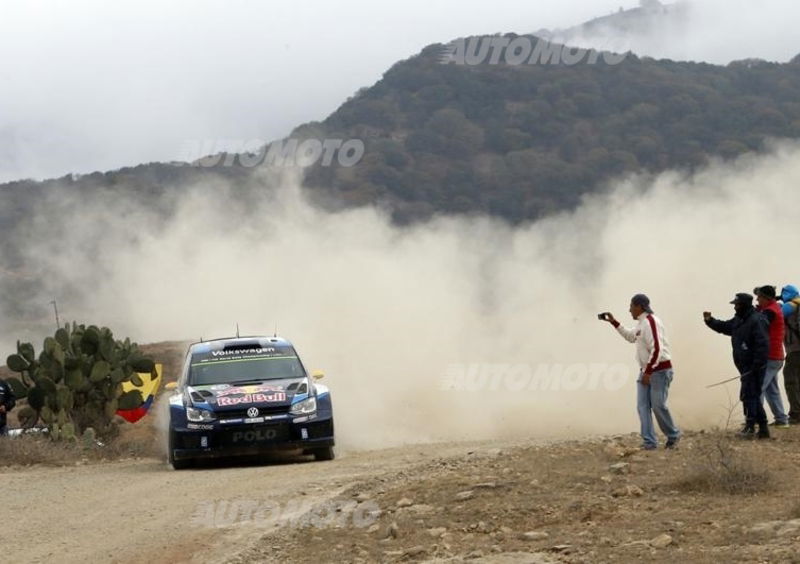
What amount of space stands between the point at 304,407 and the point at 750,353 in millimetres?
5611

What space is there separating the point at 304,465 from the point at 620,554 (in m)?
7.67

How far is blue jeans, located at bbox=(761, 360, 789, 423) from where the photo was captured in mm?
15391

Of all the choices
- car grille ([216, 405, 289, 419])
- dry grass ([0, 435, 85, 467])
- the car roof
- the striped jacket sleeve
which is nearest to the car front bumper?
car grille ([216, 405, 289, 419])

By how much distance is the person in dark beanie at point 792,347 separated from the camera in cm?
1627

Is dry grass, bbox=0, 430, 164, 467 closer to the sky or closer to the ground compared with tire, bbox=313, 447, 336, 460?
closer to the sky

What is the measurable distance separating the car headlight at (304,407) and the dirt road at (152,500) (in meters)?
0.66

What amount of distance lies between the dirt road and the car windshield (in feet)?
3.75

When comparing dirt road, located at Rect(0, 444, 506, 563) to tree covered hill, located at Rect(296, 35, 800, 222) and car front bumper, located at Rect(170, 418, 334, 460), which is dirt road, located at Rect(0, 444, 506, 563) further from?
tree covered hill, located at Rect(296, 35, 800, 222)

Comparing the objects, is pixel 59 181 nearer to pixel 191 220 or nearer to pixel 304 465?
pixel 191 220

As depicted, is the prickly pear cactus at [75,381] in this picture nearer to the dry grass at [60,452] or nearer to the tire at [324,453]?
the dry grass at [60,452]

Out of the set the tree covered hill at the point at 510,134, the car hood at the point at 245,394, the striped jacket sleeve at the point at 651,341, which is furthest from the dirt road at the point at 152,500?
the tree covered hill at the point at 510,134

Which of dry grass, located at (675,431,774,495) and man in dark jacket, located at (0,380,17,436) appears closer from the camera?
dry grass, located at (675,431,774,495)

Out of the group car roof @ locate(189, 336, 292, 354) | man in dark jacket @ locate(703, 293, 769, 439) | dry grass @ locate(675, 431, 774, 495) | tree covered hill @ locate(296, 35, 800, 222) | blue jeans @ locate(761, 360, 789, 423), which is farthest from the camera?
tree covered hill @ locate(296, 35, 800, 222)

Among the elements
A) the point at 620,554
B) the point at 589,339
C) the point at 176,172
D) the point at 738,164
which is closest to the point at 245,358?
the point at 620,554
